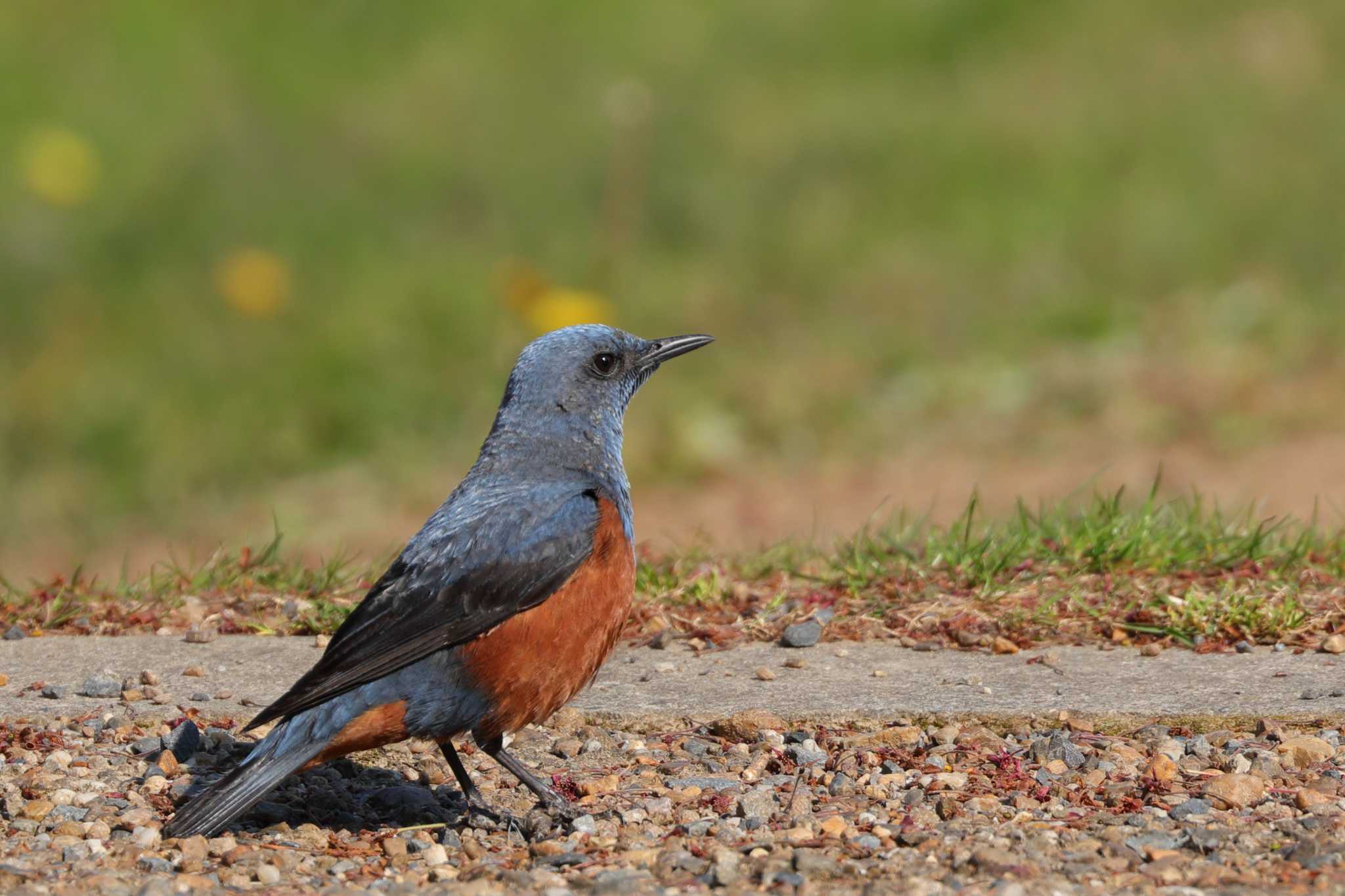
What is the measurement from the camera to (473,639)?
473 cm

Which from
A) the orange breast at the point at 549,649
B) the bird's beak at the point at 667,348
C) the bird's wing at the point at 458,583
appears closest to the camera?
the bird's wing at the point at 458,583

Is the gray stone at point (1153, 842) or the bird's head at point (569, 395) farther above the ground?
the bird's head at point (569, 395)

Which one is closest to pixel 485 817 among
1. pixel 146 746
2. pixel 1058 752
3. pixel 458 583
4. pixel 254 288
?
pixel 458 583

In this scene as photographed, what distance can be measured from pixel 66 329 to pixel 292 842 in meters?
9.10

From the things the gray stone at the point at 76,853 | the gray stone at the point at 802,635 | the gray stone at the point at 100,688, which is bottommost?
the gray stone at the point at 76,853

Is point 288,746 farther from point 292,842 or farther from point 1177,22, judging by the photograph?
point 1177,22

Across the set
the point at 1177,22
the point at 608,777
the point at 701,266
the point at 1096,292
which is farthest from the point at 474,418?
the point at 1177,22

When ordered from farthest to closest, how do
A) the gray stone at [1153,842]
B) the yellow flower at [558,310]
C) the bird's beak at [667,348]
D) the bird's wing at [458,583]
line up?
A: the yellow flower at [558,310]
the bird's beak at [667,348]
the bird's wing at [458,583]
the gray stone at [1153,842]

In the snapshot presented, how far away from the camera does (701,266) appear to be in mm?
12961

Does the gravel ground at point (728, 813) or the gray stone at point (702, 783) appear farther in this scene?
the gray stone at point (702, 783)

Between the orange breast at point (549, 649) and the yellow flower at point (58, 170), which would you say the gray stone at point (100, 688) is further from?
the yellow flower at point (58, 170)

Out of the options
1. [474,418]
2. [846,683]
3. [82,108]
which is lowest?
[846,683]

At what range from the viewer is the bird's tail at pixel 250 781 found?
4.36 meters

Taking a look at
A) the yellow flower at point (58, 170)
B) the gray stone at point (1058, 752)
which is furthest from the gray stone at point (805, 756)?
the yellow flower at point (58, 170)
